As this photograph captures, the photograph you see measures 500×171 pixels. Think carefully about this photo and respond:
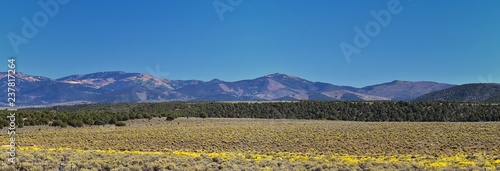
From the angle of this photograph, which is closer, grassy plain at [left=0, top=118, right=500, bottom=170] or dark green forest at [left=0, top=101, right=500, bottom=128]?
grassy plain at [left=0, top=118, right=500, bottom=170]

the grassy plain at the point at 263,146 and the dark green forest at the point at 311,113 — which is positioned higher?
the dark green forest at the point at 311,113

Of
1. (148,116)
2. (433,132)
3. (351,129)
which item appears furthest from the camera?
(148,116)

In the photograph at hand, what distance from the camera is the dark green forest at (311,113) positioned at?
75.6 meters

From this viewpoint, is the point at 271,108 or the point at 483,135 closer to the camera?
the point at 483,135

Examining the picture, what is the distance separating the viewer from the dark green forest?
75625 millimetres

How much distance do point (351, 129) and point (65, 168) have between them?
1606 inches

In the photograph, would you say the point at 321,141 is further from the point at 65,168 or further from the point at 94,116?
the point at 94,116

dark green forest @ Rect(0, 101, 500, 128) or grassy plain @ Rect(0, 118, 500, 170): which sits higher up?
dark green forest @ Rect(0, 101, 500, 128)

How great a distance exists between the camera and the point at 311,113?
394ft

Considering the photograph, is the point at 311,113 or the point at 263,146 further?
the point at 311,113

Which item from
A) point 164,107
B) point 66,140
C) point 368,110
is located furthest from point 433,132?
point 164,107

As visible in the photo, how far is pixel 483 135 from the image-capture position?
45719 millimetres

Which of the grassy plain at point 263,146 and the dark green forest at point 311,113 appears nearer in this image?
the grassy plain at point 263,146

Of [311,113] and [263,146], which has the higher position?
[311,113]
